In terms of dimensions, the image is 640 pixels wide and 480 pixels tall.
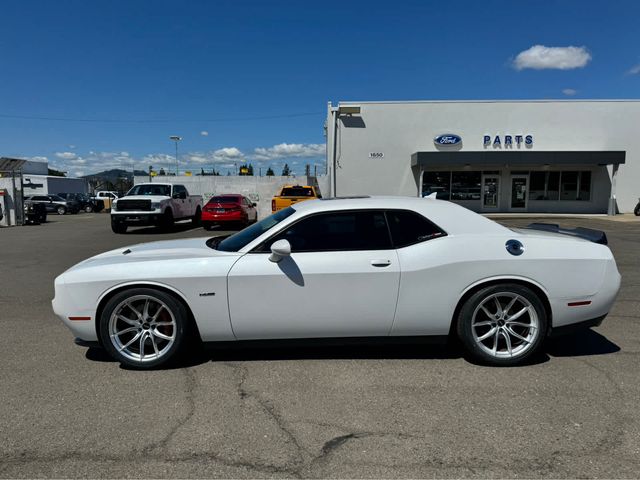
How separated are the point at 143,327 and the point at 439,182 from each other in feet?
78.3

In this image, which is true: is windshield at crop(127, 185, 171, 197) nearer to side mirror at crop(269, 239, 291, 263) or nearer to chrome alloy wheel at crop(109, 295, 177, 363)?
chrome alloy wheel at crop(109, 295, 177, 363)

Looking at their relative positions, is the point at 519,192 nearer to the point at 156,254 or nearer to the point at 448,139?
the point at 448,139

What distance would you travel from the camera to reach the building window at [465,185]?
2606 cm

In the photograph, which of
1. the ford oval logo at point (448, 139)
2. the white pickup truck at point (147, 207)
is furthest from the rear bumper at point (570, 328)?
the ford oval logo at point (448, 139)

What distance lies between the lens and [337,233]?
4.00 meters

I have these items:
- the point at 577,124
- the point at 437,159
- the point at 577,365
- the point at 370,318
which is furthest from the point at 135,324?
the point at 577,124

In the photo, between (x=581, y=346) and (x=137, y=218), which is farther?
(x=137, y=218)

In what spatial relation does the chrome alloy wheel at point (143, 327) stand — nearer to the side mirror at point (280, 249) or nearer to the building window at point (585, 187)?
the side mirror at point (280, 249)

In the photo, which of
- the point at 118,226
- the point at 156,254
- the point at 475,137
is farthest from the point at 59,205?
the point at 156,254

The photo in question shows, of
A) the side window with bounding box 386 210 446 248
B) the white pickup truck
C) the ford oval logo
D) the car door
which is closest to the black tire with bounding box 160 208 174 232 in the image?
the white pickup truck

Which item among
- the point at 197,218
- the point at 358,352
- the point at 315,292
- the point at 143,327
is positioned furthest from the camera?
the point at 197,218

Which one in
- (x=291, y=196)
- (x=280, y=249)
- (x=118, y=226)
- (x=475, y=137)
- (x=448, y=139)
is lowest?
(x=118, y=226)

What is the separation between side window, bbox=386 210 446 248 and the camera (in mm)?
3967

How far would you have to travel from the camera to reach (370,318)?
3852 mm
